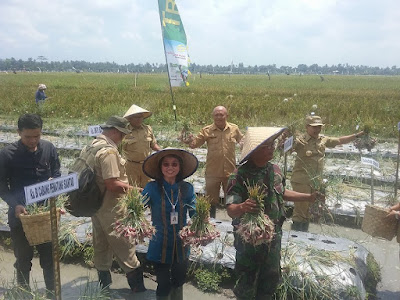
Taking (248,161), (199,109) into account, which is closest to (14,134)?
(199,109)

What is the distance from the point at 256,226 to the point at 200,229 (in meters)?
0.43

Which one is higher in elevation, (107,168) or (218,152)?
(107,168)

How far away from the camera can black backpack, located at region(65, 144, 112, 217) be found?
2846 millimetres

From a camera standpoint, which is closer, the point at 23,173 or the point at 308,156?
the point at 23,173

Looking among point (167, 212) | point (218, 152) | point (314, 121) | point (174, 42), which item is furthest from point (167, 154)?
point (174, 42)

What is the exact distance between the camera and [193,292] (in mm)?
3508

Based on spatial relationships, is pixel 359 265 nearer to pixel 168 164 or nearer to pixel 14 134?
pixel 168 164

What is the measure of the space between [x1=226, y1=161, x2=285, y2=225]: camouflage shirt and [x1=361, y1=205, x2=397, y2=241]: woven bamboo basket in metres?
1.16

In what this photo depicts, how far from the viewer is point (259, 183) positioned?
2.48 metres

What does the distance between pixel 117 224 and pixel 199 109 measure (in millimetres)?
12903

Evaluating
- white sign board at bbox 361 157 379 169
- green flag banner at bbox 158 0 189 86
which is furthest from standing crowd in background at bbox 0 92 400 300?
green flag banner at bbox 158 0 189 86

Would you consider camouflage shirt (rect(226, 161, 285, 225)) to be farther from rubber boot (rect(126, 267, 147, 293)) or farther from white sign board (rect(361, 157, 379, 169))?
white sign board (rect(361, 157, 379, 169))

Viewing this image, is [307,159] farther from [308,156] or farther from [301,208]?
[301,208]

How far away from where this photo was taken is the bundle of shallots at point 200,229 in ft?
A: 8.20
